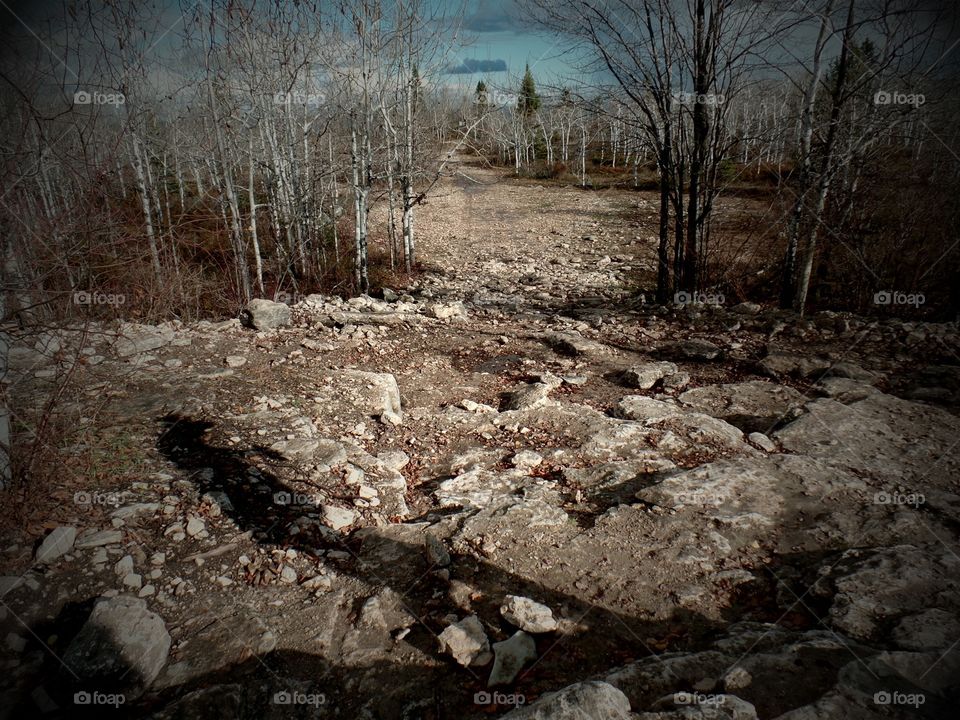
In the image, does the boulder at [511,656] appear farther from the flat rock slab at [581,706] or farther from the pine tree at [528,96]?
the pine tree at [528,96]

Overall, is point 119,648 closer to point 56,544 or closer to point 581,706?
point 56,544

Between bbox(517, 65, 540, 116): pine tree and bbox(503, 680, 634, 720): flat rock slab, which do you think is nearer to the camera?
bbox(503, 680, 634, 720): flat rock slab

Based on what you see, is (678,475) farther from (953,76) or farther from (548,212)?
(548,212)

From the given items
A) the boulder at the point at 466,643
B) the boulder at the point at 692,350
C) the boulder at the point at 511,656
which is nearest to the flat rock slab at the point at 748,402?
the boulder at the point at 692,350

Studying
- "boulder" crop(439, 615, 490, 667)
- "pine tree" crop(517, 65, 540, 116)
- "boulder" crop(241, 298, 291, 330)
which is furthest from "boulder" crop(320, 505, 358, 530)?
"pine tree" crop(517, 65, 540, 116)

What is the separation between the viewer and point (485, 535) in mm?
3039

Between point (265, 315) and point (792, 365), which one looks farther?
point (265, 315)

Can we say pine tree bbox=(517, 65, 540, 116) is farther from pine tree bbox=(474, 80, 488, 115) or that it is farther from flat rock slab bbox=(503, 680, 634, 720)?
flat rock slab bbox=(503, 680, 634, 720)

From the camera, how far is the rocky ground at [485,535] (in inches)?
82.6

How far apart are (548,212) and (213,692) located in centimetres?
2176

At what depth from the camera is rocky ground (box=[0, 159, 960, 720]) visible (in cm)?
210

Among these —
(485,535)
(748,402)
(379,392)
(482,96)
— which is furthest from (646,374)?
(482,96)

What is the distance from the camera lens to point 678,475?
349 centimetres

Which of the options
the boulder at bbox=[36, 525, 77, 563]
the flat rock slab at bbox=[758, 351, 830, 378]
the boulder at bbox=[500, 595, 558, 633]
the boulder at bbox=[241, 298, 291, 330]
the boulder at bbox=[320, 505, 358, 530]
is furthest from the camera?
the boulder at bbox=[241, 298, 291, 330]
